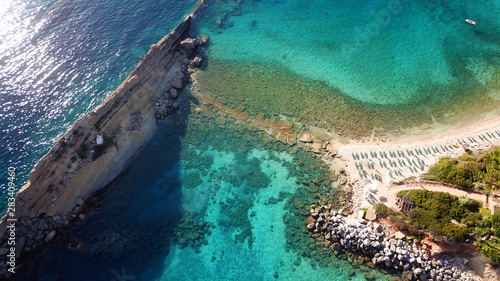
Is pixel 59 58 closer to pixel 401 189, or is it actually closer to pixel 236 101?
pixel 236 101

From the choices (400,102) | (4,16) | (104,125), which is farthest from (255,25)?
(4,16)

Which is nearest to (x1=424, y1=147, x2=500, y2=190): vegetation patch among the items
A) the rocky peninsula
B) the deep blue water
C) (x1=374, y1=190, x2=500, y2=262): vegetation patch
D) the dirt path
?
the dirt path

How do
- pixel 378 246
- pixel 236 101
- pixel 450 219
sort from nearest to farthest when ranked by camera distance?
pixel 450 219, pixel 378 246, pixel 236 101

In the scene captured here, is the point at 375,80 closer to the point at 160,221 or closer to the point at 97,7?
the point at 160,221

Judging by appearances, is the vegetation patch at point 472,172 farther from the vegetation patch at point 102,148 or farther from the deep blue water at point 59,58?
the deep blue water at point 59,58

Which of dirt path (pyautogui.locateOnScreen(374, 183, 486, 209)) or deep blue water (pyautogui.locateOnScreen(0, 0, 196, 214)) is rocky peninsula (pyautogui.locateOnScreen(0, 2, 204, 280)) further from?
dirt path (pyautogui.locateOnScreen(374, 183, 486, 209))

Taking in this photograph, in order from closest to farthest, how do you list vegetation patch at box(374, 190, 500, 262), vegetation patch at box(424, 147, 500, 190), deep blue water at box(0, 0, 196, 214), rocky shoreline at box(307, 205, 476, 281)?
vegetation patch at box(374, 190, 500, 262)
rocky shoreline at box(307, 205, 476, 281)
vegetation patch at box(424, 147, 500, 190)
deep blue water at box(0, 0, 196, 214)

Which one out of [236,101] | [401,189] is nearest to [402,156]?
[401,189]
